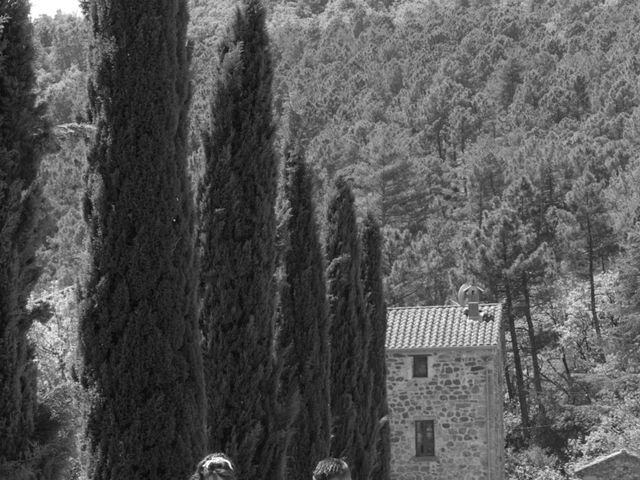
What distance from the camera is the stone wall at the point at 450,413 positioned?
3159 cm

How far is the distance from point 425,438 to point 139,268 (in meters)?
22.2

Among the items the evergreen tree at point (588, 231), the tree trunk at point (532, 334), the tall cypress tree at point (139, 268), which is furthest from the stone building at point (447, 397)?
the tall cypress tree at point (139, 268)

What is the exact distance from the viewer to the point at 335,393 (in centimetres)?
1983

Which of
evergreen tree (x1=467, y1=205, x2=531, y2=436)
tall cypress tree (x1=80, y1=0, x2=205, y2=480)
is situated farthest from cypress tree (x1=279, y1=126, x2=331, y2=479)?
evergreen tree (x1=467, y1=205, x2=531, y2=436)

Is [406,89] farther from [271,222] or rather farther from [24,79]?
[24,79]

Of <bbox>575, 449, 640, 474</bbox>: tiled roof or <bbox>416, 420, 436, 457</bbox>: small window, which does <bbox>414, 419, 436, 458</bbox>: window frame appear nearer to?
<bbox>416, 420, 436, 457</bbox>: small window

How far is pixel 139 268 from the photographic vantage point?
11.0 meters

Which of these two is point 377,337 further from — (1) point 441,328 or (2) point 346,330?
(1) point 441,328

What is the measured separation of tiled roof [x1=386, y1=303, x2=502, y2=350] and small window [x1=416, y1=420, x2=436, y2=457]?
2022 millimetres

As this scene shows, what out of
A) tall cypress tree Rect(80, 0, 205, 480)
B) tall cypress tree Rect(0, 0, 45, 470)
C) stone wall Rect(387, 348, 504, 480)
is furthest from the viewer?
stone wall Rect(387, 348, 504, 480)

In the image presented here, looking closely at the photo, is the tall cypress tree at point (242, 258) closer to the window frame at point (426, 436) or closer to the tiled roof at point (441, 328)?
the tiled roof at point (441, 328)

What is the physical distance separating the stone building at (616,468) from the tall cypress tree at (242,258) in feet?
49.3

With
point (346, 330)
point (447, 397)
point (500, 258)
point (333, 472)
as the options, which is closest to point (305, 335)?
point (346, 330)

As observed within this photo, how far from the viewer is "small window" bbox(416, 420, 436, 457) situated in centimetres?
3219
